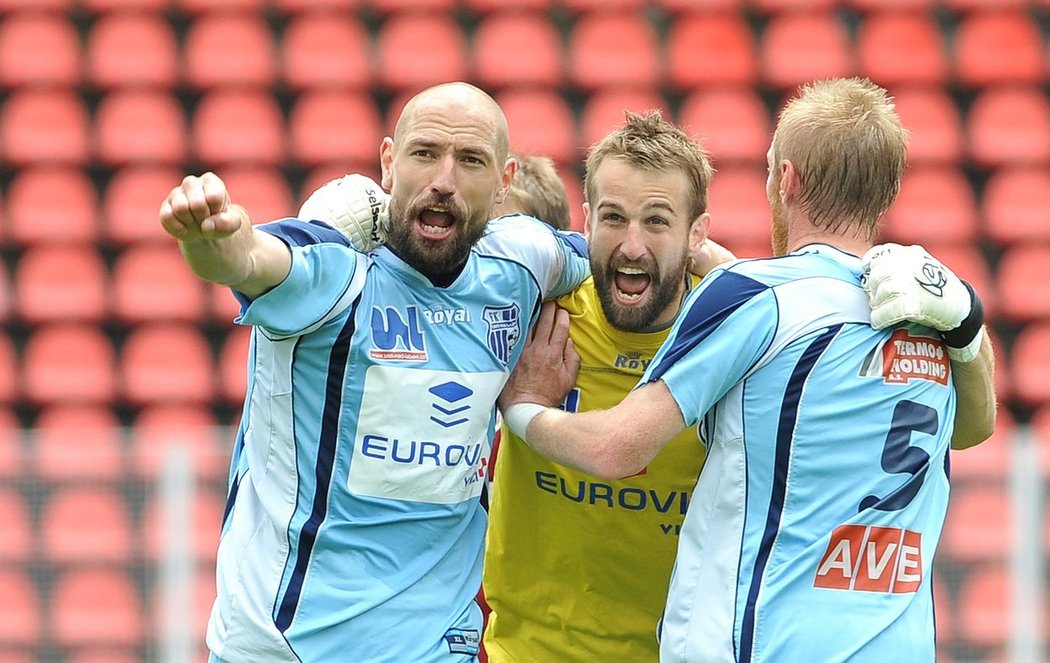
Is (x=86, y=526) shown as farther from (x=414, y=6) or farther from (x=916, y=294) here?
(x=414, y=6)

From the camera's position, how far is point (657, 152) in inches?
159

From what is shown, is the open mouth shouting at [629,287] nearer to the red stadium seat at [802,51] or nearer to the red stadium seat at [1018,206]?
the red stadium seat at [1018,206]

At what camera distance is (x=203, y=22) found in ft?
36.1

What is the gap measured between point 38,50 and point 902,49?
20.7 ft

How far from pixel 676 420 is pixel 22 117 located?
812 centimetres

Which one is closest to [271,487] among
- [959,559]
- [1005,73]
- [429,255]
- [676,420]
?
[429,255]

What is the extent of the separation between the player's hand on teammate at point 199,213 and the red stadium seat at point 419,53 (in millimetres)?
7634

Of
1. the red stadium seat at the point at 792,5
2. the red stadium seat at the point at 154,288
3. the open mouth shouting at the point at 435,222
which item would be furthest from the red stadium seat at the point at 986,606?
the red stadium seat at the point at 792,5

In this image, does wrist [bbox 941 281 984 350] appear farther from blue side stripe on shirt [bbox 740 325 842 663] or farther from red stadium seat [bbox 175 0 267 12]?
red stadium seat [bbox 175 0 267 12]

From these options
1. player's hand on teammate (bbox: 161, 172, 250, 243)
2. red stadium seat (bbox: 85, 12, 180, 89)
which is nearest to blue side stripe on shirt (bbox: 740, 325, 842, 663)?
player's hand on teammate (bbox: 161, 172, 250, 243)

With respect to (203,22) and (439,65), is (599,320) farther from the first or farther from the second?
(203,22)

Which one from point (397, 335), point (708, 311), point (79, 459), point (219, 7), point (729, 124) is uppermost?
point (219, 7)

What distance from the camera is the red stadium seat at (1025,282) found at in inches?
389

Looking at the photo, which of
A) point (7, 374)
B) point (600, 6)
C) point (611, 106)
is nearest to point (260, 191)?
point (7, 374)
